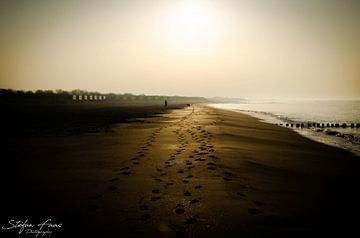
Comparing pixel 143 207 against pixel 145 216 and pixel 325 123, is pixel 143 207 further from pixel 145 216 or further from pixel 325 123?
pixel 325 123

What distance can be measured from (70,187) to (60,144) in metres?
7.62

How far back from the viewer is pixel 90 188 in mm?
6941

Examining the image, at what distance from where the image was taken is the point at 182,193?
655 cm

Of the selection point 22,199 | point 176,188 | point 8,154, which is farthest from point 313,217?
point 8,154

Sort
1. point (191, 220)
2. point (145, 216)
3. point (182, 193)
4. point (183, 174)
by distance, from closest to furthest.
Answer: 1. point (191, 220)
2. point (145, 216)
3. point (182, 193)
4. point (183, 174)

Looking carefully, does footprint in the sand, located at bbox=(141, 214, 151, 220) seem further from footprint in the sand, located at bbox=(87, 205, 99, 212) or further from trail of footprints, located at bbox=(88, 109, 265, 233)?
footprint in the sand, located at bbox=(87, 205, 99, 212)

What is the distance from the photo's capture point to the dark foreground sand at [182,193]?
4945 mm

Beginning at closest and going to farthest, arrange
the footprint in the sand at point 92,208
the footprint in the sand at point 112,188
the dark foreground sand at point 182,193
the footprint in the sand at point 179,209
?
1. the dark foreground sand at point 182,193
2. the footprint in the sand at point 179,209
3. the footprint in the sand at point 92,208
4. the footprint in the sand at point 112,188

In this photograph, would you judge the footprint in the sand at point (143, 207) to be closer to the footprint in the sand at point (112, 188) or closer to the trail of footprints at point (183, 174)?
the trail of footprints at point (183, 174)

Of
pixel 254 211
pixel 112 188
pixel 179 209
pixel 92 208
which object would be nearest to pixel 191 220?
pixel 179 209

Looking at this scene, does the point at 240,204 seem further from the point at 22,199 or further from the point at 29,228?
the point at 22,199

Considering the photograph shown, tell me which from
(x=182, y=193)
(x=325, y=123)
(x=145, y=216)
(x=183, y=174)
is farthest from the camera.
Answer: (x=325, y=123)

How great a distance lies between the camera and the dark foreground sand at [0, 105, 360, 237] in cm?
495

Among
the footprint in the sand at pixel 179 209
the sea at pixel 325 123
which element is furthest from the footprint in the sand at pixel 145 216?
the sea at pixel 325 123
